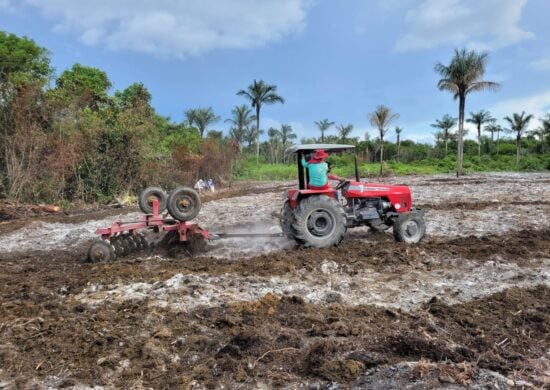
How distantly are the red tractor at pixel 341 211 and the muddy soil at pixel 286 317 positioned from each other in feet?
1.20

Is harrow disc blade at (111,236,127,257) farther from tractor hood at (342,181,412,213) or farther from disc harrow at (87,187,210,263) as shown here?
tractor hood at (342,181,412,213)

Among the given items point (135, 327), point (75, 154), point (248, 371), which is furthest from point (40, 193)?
point (248, 371)

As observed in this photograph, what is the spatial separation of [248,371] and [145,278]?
9.92ft

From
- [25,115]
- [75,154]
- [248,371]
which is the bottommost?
[248,371]

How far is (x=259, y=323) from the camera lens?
15.6 feet

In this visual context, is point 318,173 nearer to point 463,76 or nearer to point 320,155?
point 320,155

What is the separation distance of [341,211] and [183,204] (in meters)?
2.84

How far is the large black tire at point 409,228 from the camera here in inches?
341

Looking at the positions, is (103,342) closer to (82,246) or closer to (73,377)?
(73,377)

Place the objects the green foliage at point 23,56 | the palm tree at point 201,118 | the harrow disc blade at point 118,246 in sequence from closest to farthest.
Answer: the harrow disc blade at point 118,246 < the green foliage at point 23,56 < the palm tree at point 201,118

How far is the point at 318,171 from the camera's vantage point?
8305 mm

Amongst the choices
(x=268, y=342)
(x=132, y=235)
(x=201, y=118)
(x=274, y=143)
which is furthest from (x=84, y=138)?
(x=274, y=143)

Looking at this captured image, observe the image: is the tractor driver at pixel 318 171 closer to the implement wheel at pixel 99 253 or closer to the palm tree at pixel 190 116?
the implement wheel at pixel 99 253

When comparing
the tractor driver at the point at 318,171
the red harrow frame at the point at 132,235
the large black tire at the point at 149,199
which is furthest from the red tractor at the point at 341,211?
the large black tire at the point at 149,199
